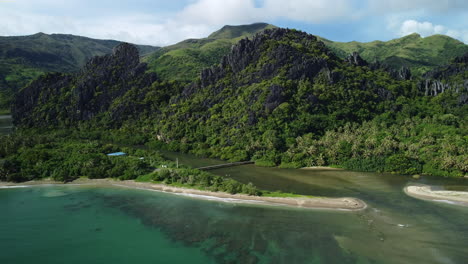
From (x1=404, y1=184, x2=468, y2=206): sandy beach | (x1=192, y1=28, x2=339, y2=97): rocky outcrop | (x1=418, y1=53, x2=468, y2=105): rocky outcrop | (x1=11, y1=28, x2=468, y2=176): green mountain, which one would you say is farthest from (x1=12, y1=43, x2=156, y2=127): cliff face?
(x1=404, y1=184, x2=468, y2=206): sandy beach

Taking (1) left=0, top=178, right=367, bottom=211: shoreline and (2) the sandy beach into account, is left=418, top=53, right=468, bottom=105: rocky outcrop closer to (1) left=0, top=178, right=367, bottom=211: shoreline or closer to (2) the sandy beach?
(2) the sandy beach

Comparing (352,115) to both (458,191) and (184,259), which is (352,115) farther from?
(184,259)

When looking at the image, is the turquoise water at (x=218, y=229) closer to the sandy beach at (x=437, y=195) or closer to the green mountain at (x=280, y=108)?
the sandy beach at (x=437, y=195)

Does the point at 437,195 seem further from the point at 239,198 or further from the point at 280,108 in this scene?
the point at 280,108

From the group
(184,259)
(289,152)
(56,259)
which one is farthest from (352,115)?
(56,259)

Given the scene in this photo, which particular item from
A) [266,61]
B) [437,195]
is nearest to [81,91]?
[266,61]

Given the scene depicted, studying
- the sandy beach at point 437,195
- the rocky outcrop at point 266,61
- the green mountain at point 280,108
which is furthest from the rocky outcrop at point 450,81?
the sandy beach at point 437,195
